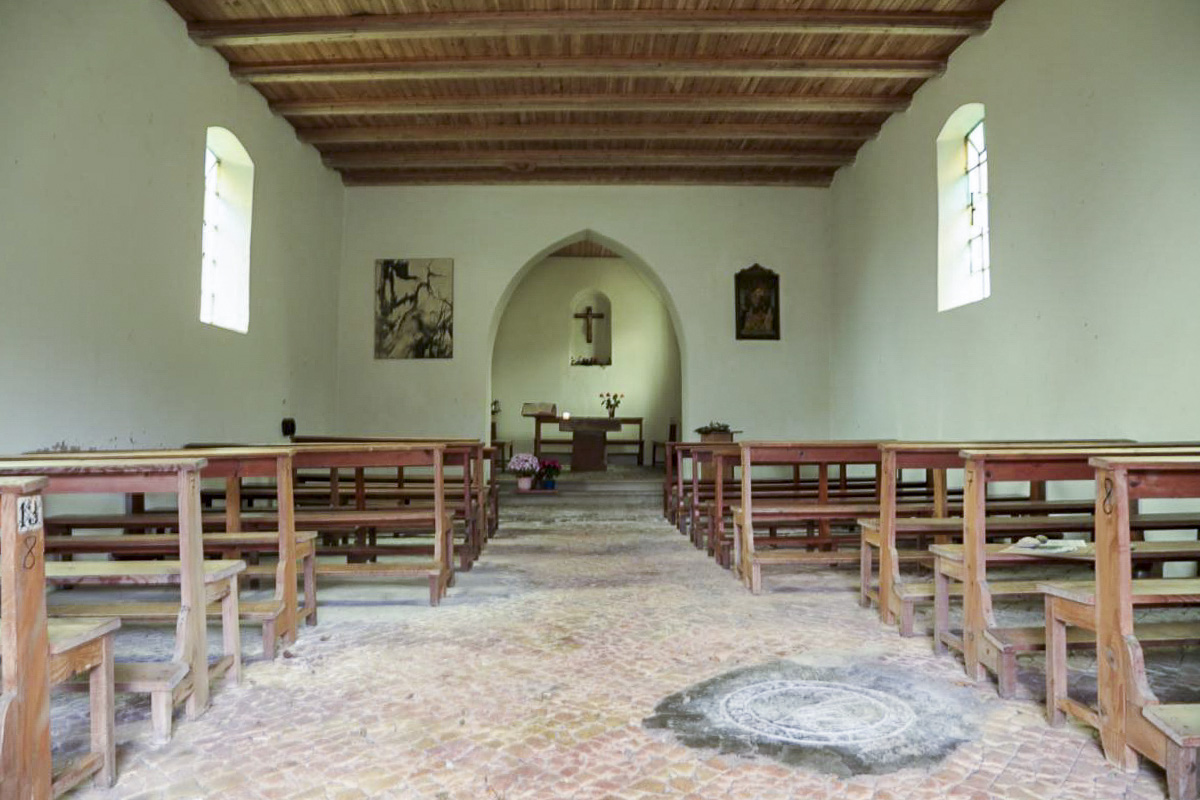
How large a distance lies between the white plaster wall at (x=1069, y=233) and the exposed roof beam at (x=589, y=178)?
2.44 meters

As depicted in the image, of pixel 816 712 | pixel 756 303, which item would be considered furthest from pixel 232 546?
pixel 756 303

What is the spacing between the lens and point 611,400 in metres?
15.1

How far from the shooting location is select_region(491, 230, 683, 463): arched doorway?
612 inches

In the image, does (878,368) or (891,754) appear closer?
(891,754)

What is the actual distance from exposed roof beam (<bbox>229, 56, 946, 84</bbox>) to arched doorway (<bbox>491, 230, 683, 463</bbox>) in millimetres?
8093

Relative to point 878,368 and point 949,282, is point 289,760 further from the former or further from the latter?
point 878,368

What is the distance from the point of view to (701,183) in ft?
35.3

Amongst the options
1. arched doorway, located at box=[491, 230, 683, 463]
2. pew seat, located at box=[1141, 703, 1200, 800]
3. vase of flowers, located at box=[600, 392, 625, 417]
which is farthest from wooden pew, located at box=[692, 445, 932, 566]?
arched doorway, located at box=[491, 230, 683, 463]

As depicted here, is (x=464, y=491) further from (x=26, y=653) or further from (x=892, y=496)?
(x=26, y=653)

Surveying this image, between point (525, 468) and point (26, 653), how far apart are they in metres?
7.61

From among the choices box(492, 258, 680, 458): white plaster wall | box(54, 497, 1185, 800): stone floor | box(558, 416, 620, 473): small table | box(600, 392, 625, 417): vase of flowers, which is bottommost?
box(54, 497, 1185, 800): stone floor

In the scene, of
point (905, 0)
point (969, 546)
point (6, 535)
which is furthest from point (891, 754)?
point (905, 0)

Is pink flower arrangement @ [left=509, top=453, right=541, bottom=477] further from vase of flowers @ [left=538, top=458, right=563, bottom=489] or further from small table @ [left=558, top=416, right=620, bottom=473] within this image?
small table @ [left=558, top=416, right=620, bottom=473]

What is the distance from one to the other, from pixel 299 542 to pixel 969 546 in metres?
2.97
